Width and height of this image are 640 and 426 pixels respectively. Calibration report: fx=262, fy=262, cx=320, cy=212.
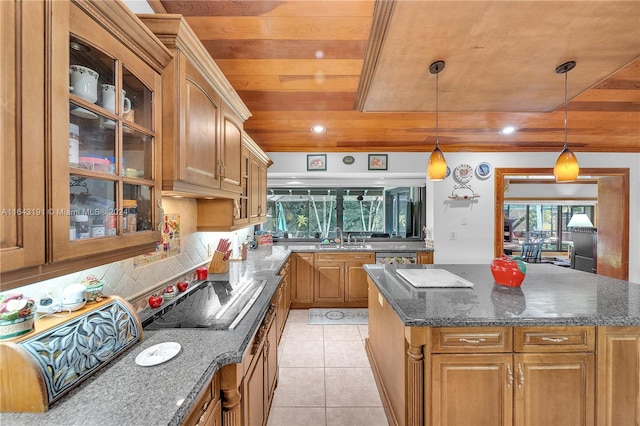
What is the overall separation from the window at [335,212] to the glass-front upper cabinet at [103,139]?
11.8 ft

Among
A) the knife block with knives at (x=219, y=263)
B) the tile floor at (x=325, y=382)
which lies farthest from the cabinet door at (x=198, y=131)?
the tile floor at (x=325, y=382)

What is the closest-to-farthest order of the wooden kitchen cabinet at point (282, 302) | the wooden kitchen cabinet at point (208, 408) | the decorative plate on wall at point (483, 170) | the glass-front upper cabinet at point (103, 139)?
1. the glass-front upper cabinet at point (103, 139)
2. the wooden kitchen cabinet at point (208, 408)
3. the wooden kitchen cabinet at point (282, 302)
4. the decorative plate on wall at point (483, 170)

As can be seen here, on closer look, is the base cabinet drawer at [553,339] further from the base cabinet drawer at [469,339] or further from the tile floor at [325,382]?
the tile floor at [325,382]

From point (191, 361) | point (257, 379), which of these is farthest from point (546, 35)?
point (257, 379)

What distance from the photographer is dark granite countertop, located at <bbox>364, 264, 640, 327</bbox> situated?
139 centimetres

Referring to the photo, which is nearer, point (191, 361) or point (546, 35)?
point (191, 361)

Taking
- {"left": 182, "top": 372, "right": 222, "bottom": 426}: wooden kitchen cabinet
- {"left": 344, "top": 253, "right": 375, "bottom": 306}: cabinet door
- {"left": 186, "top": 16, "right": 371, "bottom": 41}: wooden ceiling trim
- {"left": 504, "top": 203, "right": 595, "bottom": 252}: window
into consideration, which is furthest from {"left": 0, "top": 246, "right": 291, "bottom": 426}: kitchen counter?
{"left": 504, "top": 203, "right": 595, "bottom": 252}: window

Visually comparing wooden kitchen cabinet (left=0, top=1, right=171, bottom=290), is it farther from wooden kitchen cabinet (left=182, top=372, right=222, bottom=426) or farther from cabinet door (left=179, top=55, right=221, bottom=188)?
wooden kitchen cabinet (left=182, top=372, right=222, bottom=426)

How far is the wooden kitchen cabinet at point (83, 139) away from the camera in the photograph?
0.62m

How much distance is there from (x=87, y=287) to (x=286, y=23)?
1722mm

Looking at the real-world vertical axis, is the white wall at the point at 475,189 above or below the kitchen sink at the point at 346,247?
above

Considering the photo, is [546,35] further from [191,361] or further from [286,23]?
[191,361]

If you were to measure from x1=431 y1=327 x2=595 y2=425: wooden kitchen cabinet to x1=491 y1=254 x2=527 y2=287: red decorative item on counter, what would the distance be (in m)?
0.46

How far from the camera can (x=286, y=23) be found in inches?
63.4
